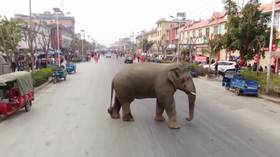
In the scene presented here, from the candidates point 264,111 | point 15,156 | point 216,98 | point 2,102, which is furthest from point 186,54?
point 15,156

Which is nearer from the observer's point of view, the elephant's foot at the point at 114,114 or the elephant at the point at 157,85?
the elephant at the point at 157,85

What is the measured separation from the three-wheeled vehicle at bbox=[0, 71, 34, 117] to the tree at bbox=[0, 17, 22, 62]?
39.2ft

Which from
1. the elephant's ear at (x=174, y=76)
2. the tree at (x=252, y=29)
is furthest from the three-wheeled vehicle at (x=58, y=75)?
the elephant's ear at (x=174, y=76)

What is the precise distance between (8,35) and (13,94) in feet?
43.4

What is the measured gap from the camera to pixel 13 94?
44.2ft

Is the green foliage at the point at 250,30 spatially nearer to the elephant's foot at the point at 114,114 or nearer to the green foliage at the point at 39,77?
the green foliage at the point at 39,77

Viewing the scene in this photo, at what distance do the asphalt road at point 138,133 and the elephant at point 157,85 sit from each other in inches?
22.2

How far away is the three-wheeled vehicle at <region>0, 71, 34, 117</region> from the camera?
12736 millimetres

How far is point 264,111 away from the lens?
15.2 m

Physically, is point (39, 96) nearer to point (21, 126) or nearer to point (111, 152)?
point (21, 126)

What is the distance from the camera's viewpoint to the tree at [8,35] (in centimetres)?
2509

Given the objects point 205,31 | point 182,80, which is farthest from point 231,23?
point 205,31

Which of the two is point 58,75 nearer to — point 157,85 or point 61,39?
point 157,85

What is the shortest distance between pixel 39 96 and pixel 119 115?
7.90 meters
